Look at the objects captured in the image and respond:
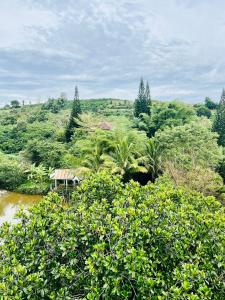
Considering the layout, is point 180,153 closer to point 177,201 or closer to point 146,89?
point 177,201

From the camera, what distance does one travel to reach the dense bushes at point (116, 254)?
2748mm

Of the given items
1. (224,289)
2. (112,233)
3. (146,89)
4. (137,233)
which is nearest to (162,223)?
(137,233)

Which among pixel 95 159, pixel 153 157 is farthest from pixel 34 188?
pixel 153 157

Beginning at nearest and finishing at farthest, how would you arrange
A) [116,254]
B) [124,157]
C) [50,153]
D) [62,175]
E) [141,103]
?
[116,254], [124,157], [62,175], [50,153], [141,103]

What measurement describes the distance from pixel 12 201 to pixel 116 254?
46.9 ft

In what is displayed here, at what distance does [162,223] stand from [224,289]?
927mm

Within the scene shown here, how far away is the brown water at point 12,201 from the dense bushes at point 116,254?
10.7 metres

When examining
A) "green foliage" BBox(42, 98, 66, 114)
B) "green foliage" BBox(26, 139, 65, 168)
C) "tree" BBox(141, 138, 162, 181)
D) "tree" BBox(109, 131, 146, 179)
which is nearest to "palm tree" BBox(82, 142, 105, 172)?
"tree" BBox(109, 131, 146, 179)

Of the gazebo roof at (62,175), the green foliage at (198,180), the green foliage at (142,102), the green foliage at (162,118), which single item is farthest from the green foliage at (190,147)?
the green foliage at (142,102)

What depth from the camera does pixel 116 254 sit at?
2893 mm

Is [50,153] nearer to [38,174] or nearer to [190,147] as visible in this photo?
[38,174]

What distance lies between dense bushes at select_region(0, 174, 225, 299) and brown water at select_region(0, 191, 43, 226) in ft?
35.0

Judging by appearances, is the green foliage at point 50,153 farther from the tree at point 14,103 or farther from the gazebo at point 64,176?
the tree at point 14,103

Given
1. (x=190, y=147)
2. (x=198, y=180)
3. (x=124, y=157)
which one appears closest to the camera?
(x=198, y=180)
